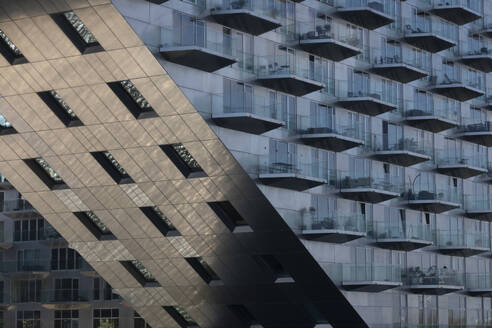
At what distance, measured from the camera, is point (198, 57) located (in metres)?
50.4

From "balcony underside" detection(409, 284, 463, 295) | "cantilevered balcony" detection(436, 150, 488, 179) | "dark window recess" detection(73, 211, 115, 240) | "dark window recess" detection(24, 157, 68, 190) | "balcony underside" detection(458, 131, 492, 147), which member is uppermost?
"balcony underside" detection(458, 131, 492, 147)

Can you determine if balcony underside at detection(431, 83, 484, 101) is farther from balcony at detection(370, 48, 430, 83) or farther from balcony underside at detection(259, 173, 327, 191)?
balcony underside at detection(259, 173, 327, 191)

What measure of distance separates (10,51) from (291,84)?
43.3ft

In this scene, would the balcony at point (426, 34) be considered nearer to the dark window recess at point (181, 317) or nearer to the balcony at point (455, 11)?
the balcony at point (455, 11)

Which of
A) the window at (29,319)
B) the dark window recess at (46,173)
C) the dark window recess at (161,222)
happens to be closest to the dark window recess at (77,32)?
the dark window recess at (46,173)

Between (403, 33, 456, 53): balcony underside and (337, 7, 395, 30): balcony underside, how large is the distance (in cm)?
421

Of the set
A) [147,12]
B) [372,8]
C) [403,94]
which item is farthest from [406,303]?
[147,12]

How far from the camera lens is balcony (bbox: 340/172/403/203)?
60.2 metres

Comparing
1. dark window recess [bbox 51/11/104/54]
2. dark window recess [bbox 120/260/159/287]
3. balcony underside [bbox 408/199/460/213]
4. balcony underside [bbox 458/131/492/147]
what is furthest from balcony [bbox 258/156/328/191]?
balcony underside [bbox 458/131/492/147]

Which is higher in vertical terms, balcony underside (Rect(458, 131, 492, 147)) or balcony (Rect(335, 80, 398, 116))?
balcony (Rect(335, 80, 398, 116))

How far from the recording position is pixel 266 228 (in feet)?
180

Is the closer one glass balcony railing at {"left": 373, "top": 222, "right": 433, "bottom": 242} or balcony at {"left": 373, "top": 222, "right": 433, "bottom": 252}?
balcony at {"left": 373, "top": 222, "right": 433, "bottom": 252}

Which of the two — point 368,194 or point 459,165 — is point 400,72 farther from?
point 459,165

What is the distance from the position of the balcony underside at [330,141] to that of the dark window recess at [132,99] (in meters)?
8.98
